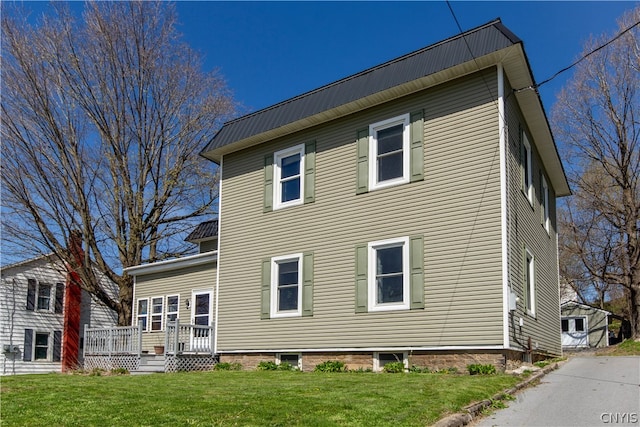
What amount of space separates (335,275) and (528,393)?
548 cm

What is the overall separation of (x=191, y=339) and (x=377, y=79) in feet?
27.5

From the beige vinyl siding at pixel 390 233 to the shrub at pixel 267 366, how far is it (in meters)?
0.40

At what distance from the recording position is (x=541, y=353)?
1484 centimetres

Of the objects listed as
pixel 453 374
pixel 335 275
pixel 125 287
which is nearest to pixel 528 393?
pixel 453 374

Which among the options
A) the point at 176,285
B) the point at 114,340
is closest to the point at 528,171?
the point at 176,285

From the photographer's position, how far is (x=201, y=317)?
18031 millimetres

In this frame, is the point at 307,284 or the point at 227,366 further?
the point at 227,366

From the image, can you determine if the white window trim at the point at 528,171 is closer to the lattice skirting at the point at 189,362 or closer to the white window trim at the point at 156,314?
the lattice skirting at the point at 189,362

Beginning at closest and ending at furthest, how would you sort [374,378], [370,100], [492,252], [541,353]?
[374,378]
[492,252]
[370,100]
[541,353]

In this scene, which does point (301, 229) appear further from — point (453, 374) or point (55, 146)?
point (55, 146)

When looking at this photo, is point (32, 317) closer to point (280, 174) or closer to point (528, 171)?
point (280, 174)

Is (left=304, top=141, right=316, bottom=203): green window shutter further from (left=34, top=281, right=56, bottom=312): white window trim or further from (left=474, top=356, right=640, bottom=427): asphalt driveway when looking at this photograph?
(left=34, top=281, right=56, bottom=312): white window trim

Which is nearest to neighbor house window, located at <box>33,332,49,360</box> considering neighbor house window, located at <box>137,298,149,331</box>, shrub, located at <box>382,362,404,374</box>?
neighbor house window, located at <box>137,298,149,331</box>

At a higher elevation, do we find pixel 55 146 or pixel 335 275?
pixel 55 146
